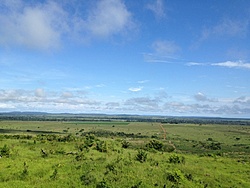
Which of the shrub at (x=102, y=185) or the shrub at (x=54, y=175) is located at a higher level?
the shrub at (x=54, y=175)

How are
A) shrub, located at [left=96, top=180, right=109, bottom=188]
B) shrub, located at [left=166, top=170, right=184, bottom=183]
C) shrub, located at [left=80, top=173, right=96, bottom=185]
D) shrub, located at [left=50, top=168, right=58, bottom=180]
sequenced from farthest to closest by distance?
shrub, located at [left=166, top=170, right=184, bottom=183] < shrub, located at [left=50, top=168, right=58, bottom=180] < shrub, located at [left=80, top=173, right=96, bottom=185] < shrub, located at [left=96, top=180, right=109, bottom=188]

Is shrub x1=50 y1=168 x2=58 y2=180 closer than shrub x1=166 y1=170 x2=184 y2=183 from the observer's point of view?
Yes

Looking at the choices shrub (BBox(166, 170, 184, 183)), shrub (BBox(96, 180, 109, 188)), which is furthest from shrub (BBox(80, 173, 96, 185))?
shrub (BBox(166, 170, 184, 183))

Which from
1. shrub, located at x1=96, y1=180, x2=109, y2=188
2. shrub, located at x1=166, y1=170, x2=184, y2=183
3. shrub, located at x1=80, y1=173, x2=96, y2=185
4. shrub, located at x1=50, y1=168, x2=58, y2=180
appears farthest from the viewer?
shrub, located at x1=166, y1=170, x2=184, y2=183

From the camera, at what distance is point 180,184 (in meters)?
22.5

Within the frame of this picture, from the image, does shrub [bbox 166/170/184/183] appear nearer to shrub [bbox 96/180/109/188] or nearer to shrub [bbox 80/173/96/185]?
shrub [bbox 96/180/109/188]

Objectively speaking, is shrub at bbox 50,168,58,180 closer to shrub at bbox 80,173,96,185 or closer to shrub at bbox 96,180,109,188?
shrub at bbox 80,173,96,185

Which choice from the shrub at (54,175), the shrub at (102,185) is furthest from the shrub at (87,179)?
the shrub at (54,175)

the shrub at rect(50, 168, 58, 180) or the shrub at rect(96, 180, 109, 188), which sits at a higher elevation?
the shrub at rect(50, 168, 58, 180)

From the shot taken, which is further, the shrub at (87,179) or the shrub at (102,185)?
the shrub at (87,179)

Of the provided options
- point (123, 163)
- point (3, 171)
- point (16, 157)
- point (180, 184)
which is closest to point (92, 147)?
point (16, 157)

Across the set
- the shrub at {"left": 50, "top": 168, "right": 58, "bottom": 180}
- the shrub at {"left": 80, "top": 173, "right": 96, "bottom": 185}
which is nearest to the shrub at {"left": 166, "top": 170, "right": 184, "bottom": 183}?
the shrub at {"left": 80, "top": 173, "right": 96, "bottom": 185}

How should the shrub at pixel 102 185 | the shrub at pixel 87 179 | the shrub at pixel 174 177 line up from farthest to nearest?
the shrub at pixel 174 177 < the shrub at pixel 87 179 < the shrub at pixel 102 185

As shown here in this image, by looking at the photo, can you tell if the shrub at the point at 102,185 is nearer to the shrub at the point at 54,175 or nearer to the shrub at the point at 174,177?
the shrub at the point at 54,175
